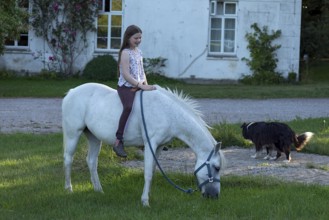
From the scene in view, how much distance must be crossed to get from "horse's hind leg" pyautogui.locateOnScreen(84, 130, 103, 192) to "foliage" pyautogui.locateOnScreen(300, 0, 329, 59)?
26.5m

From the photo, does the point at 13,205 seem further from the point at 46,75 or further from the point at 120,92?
the point at 46,75

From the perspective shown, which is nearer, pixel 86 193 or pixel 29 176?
pixel 86 193

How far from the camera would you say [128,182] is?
9141mm

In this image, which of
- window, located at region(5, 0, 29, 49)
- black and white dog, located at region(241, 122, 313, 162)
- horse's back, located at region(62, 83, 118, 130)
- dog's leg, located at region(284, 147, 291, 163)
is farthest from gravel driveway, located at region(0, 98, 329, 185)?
window, located at region(5, 0, 29, 49)

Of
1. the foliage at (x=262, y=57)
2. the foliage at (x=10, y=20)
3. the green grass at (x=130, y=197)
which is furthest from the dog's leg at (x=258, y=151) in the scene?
the foliage at (x=262, y=57)

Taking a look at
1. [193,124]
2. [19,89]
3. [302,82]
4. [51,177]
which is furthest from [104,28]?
[193,124]

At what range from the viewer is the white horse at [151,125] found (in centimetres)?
776

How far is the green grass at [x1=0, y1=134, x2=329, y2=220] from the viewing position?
7.34 m

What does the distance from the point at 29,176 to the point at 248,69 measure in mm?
18979

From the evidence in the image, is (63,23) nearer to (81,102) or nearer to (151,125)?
(81,102)

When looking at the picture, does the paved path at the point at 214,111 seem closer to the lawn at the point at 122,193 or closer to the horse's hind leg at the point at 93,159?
the lawn at the point at 122,193

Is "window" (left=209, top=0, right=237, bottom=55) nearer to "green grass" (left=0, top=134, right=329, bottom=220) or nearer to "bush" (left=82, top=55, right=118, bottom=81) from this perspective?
"bush" (left=82, top=55, right=118, bottom=81)

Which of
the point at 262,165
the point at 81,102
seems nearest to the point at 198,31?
the point at 262,165

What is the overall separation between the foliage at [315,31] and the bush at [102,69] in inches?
471
